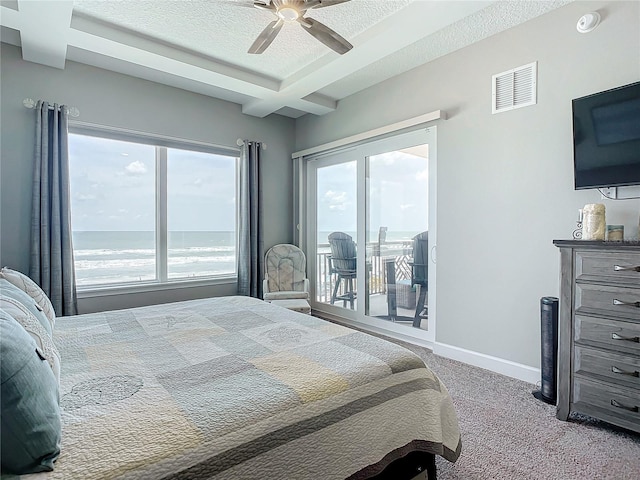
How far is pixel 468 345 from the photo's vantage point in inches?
121

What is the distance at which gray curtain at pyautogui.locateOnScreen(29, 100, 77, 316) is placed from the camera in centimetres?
304

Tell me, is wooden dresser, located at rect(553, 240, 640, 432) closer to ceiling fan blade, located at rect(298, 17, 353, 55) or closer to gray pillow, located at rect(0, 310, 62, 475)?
ceiling fan blade, located at rect(298, 17, 353, 55)

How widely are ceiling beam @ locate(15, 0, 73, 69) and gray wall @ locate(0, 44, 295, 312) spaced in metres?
0.20

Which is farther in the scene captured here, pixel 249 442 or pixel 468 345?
pixel 468 345

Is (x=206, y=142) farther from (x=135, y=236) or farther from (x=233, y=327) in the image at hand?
(x=233, y=327)

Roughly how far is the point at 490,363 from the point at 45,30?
14.4ft

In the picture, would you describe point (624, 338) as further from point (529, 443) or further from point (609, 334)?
point (529, 443)

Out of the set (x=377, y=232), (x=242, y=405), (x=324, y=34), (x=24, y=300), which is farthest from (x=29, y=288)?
(x=377, y=232)

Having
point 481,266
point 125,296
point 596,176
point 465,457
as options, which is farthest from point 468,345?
point 125,296

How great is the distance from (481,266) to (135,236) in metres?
3.55

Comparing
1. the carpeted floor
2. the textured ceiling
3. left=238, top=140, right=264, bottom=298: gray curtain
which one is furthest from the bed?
left=238, top=140, right=264, bottom=298: gray curtain

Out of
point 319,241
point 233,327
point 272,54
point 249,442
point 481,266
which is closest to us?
point 249,442

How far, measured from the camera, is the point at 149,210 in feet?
12.7

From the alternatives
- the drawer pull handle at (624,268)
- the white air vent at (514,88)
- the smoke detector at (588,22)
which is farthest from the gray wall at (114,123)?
the drawer pull handle at (624,268)
